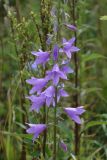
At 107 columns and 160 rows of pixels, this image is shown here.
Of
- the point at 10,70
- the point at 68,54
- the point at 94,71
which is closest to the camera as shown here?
the point at 68,54

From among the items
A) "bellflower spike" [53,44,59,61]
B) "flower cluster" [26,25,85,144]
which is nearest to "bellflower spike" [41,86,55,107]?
"flower cluster" [26,25,85,144]

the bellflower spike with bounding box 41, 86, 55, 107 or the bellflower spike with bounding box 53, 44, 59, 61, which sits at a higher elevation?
the bellflower spike with bounding box 53, 44, 59, 61

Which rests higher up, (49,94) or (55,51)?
(55,51)

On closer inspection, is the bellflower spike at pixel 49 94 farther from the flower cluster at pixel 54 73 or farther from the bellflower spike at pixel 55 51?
the bellflower spike at pixel 55 51

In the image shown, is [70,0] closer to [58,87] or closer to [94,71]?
[58,87]

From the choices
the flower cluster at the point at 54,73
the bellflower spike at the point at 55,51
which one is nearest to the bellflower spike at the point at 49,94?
the flower cluster at the point at 54,73

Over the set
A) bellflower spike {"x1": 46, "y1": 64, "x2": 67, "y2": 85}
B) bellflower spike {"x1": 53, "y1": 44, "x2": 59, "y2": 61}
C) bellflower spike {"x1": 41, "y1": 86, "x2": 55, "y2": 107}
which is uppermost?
bellflower spike {"x1": 53, "y1": 44, "x2": 59, "y2": 61}

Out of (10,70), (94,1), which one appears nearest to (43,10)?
(10,70)

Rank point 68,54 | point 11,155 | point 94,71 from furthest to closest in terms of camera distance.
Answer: point 94,71 → point 11,155 → point 68,54

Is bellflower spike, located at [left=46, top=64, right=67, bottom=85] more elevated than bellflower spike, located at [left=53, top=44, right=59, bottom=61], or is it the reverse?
bellflower spike, located at [left=53, top=44, right=59, bottom=61]

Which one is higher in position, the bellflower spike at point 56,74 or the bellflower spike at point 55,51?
the bellflower spike at point 55,51

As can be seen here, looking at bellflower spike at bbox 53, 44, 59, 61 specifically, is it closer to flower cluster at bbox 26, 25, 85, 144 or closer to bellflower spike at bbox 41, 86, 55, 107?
flower cluster at bbox 26, 25, 85, 144
